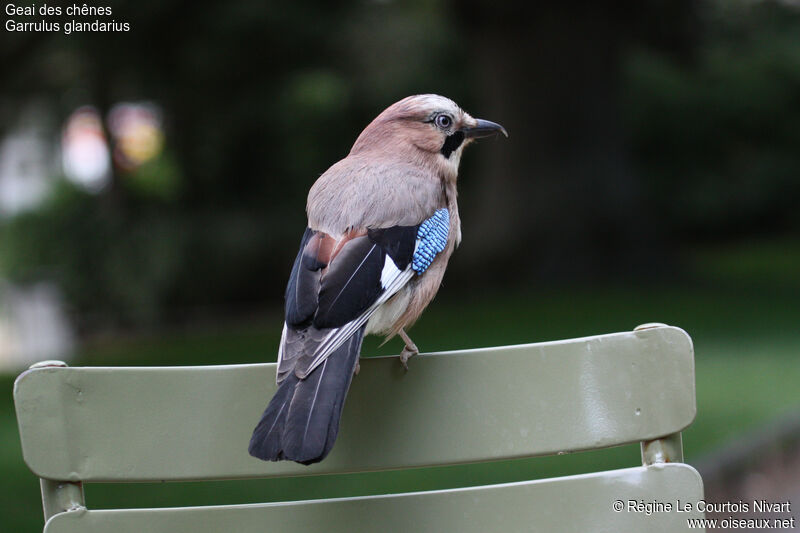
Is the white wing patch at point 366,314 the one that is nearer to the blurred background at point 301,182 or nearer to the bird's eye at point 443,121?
the bird's eye at point 443,121

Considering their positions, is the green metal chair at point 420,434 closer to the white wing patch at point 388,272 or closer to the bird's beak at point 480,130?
the white wing patch at point 388,272

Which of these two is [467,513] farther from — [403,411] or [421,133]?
[421,133]

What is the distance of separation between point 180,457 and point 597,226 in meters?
11.0

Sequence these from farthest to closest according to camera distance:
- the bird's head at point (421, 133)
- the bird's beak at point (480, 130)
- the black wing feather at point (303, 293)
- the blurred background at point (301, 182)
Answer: the blurred background at point (301, 182)
the bird's beak at point (480, 130)
the bird's head at point (421, 133)
the black wing feather at point (303, 293)

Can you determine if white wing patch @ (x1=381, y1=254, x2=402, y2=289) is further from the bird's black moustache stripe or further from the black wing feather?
the bird's black moustache stripe

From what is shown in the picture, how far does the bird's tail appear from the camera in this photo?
1.81 metres

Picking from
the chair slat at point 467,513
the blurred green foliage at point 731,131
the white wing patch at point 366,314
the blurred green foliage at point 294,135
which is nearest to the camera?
the chair slat at point 467,513

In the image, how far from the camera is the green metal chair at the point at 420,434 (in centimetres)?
190

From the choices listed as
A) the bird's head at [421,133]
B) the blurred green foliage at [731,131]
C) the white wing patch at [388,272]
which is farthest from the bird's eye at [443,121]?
the blurred green foliage at [731,131]

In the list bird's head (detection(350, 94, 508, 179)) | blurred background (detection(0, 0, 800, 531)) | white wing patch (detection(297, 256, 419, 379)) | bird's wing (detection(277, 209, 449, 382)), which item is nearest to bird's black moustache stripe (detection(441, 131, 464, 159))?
bird's head (detection(350, 94, 508, 179))

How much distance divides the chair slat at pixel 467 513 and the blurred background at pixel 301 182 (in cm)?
562

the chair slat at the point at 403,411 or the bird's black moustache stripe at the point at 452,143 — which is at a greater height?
the bird's black moustache stripe at the point at 452,143

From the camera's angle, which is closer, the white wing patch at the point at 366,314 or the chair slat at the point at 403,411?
the chair slat at the point at 403,411

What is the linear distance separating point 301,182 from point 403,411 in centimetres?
1220
